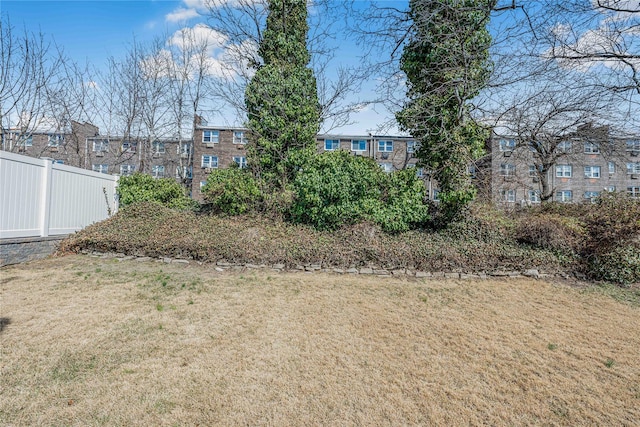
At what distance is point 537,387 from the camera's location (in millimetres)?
2807

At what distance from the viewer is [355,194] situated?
8.13 meters

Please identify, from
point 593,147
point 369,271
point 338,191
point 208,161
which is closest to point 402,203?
point 338,191

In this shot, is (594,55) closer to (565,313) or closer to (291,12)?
(565,313)

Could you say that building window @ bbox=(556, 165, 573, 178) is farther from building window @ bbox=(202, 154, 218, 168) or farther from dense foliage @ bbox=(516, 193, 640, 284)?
building window @ bbox=(202, 154, 218, 168)

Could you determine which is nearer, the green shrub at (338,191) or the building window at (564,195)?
the green shrub at (338,191)

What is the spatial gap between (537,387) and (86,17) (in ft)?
39.8

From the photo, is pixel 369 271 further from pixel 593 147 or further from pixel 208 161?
pixel 208 161

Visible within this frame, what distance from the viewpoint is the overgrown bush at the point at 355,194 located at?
8023 millimetres

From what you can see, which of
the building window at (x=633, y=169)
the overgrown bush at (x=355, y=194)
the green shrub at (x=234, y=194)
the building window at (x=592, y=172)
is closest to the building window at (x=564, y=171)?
the building window at (x=592, y=172)

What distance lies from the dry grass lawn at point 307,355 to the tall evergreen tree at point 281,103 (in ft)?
19.2

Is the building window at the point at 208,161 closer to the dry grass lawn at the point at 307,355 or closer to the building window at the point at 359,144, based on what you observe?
the building window at the point at 359,144

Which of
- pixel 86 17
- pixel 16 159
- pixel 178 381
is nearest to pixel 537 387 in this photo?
pixel 178 381

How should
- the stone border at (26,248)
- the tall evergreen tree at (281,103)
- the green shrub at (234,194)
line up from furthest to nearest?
the tall evergreen tree at (281,103), the green shrub at (234,194), the stone border at (26,248)

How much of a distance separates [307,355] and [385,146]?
1025 inches
